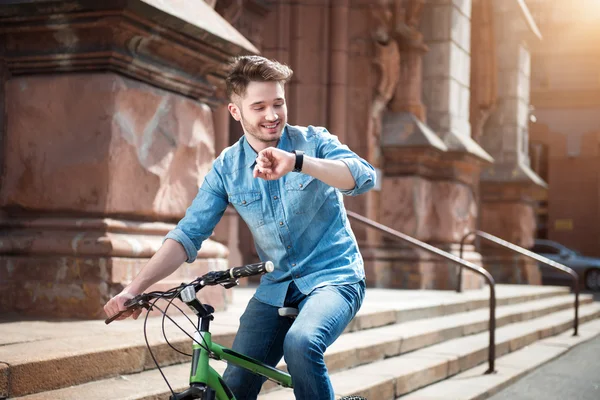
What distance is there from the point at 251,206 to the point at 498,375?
4.92 meters

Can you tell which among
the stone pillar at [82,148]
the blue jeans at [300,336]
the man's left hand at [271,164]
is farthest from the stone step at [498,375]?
the man's left hand at [271,164]

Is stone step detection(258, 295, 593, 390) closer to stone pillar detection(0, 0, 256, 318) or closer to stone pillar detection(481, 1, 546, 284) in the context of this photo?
stone pillar detection(0, 0, 256, 318)

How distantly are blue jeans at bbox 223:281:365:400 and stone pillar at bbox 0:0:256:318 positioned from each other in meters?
2.59

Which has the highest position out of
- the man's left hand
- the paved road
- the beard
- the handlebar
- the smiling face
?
the smiling face

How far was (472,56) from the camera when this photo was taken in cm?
1878


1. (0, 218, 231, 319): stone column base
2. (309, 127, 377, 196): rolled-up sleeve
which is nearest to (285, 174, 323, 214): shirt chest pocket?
(309, 127, 377, 196): rolled-up sleeve

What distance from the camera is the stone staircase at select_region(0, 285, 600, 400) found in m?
4.06

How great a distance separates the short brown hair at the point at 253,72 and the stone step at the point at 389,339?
1.73 meters

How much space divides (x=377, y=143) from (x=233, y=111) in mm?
9824

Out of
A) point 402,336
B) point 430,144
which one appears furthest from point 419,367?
point 430,144

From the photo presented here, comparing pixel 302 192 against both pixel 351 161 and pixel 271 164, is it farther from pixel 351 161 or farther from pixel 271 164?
pixel 271 164

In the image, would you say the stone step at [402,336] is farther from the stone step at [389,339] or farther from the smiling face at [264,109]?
the smiling face at [264,109]

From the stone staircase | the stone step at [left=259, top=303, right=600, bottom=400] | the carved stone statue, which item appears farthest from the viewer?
the carved stone statue

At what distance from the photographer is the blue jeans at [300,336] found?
2764 mm
